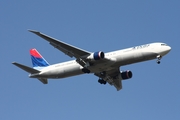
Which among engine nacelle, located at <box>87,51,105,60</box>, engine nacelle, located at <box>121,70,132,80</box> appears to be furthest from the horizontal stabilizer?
engine nacelle, located at <box>121,70,132,80</box>

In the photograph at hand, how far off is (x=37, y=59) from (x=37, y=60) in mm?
300

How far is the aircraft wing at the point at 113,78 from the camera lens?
68.4 m

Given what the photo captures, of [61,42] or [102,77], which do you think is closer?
[61,42]

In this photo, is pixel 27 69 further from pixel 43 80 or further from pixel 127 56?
pixel 127 56

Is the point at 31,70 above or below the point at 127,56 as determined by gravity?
above

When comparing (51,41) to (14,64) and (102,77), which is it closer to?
(14,64)

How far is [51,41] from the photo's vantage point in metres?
60.0

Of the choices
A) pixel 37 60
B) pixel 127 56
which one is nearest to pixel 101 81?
pixel 127 56

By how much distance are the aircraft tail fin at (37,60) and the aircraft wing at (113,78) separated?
899 centimetres

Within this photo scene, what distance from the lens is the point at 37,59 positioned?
240ft

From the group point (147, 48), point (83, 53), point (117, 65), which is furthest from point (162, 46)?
point (83, 53)

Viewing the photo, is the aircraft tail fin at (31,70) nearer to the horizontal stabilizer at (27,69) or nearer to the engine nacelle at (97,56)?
the horizontal stabilizer at (27,69)

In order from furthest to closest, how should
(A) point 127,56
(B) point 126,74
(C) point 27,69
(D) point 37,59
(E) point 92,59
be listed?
(D) point 37,59 < (B) point 126,74 < (C) point 27,69 < (E) point 92,59 < (A) point 127,56

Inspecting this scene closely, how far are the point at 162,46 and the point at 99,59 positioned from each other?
8.77 meters
